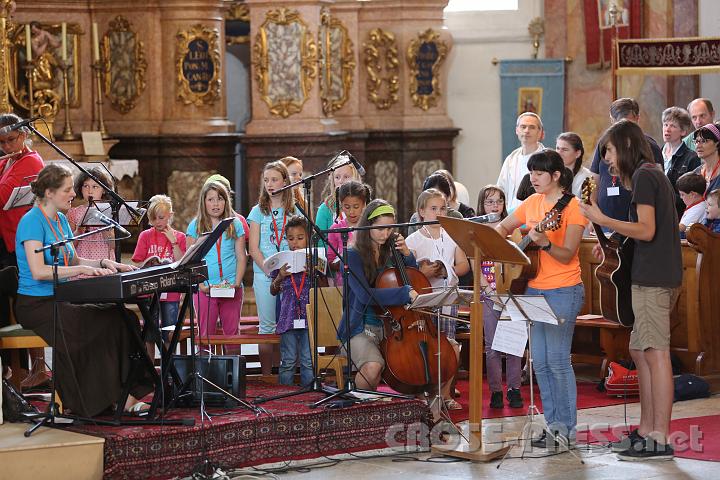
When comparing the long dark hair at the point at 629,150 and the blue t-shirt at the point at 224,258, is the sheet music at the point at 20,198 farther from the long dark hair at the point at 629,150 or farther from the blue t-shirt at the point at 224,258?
the long dark hair at the point at 629,150

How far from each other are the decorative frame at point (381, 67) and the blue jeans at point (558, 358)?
7.96m

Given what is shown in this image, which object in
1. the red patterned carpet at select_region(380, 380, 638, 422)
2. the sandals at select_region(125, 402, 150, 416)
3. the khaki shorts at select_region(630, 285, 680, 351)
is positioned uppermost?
the khaki shorts at select_region(630, 285, 680, 351)

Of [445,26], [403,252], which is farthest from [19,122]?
[445,26]

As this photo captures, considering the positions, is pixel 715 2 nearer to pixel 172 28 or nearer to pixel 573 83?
pixel 573 83

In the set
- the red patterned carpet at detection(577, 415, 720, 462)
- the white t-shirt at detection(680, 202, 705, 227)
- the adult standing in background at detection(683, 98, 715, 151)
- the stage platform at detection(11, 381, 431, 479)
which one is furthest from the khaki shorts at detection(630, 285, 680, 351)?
the adult standing in background at detection(683, 98, 715, 151)

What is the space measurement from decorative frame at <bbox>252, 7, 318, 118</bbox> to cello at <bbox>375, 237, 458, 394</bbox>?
6.15 m

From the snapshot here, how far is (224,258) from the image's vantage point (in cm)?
869

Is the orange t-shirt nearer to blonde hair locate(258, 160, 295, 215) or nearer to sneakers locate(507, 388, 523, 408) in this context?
sneakers locate(507, 388, 523, 408)

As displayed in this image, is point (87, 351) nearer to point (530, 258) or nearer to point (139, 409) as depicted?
point (139, 409)

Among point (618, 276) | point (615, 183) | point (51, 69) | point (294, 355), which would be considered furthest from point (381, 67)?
point (618, 276)

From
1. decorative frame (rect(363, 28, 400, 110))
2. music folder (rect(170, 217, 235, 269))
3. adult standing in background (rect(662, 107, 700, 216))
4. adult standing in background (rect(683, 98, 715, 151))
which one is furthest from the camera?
decorative frame (rect(363, 28, 400, 110))

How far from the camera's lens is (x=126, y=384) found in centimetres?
681

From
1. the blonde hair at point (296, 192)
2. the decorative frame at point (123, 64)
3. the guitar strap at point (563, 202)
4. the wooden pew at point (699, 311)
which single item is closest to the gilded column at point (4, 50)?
the decorative frame at point (123, 64)

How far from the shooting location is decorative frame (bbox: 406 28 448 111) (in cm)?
1470
